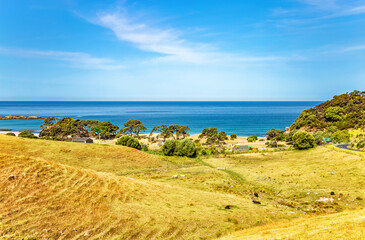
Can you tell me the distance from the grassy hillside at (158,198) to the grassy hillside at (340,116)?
2769 inches

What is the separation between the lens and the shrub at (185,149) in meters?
66.9

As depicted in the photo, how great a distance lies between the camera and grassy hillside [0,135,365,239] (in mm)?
18672

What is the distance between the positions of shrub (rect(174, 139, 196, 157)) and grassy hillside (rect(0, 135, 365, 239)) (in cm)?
1725

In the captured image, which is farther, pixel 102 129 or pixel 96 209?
pixel 102 129

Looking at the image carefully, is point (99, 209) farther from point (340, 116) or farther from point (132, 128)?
point (340, 116)

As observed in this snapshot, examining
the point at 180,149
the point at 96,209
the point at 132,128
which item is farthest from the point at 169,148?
the point at 132,128

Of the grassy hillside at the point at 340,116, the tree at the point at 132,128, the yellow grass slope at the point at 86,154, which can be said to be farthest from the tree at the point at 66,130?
the grassy hillside at the point at 340,116

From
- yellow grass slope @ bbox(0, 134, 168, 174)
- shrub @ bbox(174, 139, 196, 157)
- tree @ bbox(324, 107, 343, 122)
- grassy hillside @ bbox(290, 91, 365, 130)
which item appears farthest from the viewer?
tree @ bbox(324, 107, 343, 122)

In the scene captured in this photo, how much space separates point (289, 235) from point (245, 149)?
62099 millimetres

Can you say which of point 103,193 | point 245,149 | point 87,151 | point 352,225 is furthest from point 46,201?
point 245,149

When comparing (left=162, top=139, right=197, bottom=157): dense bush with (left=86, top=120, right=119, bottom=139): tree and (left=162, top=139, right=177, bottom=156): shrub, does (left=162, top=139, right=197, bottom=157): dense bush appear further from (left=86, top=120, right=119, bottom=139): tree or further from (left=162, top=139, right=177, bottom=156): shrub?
(left=86, top=120, right=119, bottom=139): tree

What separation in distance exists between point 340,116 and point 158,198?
120m

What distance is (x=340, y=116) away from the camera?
115m

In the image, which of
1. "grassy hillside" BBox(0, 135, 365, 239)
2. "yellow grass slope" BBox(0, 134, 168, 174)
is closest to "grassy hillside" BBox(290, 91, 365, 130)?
"grassy hillside" BBox(0, 135, 365, 239)
